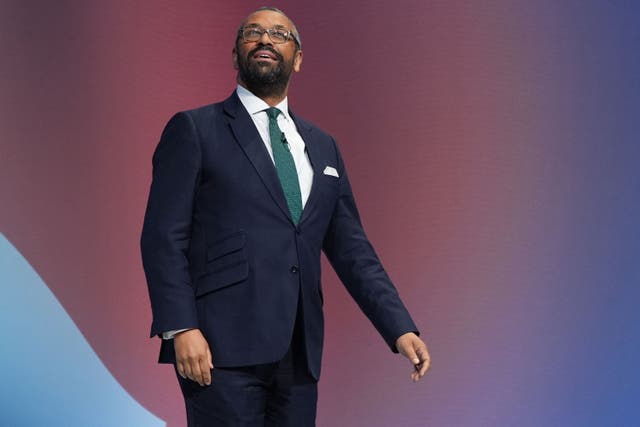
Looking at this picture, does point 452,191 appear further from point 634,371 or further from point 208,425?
point 208,425

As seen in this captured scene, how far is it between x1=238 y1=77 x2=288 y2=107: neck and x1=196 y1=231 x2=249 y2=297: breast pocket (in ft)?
1.24

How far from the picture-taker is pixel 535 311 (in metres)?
2.87

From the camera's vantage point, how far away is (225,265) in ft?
5.70

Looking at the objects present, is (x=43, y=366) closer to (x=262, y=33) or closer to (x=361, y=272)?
(x=361, y=272)

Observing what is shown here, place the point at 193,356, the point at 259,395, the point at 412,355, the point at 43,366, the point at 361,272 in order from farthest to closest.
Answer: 1. the point at 43,366
2. the point at 361,272
3. the point at 412,355
4. the point at 259,395
5. the point at 193,356

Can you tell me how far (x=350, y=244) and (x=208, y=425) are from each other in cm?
59

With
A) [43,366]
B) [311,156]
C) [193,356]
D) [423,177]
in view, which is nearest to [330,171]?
[311,156]

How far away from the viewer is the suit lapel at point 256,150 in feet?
5.85

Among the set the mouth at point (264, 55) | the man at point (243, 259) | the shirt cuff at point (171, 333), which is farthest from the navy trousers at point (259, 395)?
the mouth at point (264, 55)

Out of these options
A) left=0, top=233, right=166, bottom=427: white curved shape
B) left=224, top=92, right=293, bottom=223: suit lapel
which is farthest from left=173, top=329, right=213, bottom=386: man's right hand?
left=0, top=233, right=166, bottom=427: white curved shape

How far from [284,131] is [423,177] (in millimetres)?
1100

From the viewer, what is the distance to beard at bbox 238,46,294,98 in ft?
6.23

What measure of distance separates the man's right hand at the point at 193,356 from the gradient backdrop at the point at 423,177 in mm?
1200

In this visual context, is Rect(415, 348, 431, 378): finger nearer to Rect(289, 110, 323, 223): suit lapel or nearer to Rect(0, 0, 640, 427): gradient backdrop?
Rect(289, 110, 323, 223): suit lapel
